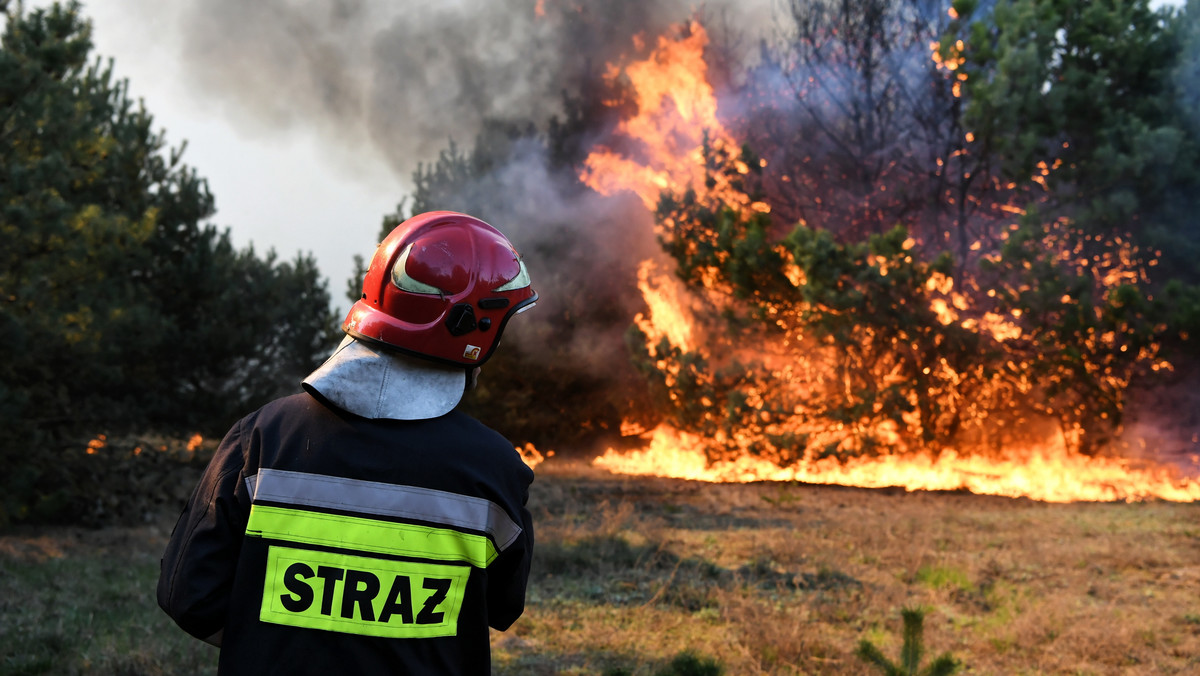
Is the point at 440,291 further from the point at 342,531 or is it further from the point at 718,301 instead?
the point at 718,301

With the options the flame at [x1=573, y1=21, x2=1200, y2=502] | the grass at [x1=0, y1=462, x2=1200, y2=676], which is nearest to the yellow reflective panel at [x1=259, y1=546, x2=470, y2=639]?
the grass at [x1=0, y1=462, x2=1200, y2=676]

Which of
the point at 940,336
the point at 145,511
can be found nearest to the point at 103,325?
the point at 145,511

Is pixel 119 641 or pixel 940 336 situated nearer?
pixel 119 641

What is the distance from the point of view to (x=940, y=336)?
14.4m

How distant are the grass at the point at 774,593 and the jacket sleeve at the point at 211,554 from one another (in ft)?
7.18

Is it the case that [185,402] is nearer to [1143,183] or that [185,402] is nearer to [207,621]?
[207,621]

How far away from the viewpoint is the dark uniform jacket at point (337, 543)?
1.96 meters

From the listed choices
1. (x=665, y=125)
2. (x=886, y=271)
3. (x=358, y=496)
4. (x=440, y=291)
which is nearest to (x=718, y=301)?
(x=665, y=125)

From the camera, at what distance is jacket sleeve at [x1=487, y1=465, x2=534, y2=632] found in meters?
2.16

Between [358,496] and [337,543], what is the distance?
11 centimetres

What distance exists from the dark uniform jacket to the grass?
1968 mm

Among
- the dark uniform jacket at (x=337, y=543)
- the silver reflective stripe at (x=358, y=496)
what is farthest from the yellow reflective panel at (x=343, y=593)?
the silver reflective stripe at (x=358, y=496)

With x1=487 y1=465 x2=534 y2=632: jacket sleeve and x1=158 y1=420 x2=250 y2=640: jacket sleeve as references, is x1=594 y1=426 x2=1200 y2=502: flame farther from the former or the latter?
x1=158 y1=420 x2=250 y2=640: jacket sleeve

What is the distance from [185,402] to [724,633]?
10.2 m
